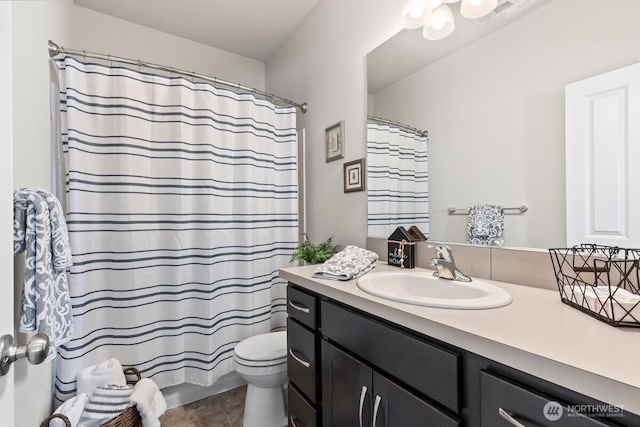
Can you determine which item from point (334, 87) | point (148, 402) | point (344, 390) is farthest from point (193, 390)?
point (334, 87)

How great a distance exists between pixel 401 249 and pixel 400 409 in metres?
0.73

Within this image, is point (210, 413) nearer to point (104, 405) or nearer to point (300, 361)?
point (104, 405)

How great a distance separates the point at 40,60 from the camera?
127cm

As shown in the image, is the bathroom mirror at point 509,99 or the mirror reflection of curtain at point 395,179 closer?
the bathroom mirror at point 509,99

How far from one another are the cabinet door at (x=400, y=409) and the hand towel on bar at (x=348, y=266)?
0.42 metres

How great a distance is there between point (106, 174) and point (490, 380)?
1892 millimetres

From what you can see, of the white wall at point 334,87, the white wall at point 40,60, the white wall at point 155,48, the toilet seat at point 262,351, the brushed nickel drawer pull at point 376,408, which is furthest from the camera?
the white wall at point 155,48

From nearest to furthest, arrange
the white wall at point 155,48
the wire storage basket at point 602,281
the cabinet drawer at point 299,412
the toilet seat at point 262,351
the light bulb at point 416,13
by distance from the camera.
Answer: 1. the wire storage basket at point 602,281
2. the cabinet drawer at point 299,412
3. the light bulb at point 416,13
4. the toilet seat at point 262,351
5. the white wall at point 155,48

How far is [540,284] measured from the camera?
98 centimetres

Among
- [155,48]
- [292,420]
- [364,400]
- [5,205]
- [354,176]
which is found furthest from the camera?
[155,48]

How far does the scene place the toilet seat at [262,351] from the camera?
1514 mm

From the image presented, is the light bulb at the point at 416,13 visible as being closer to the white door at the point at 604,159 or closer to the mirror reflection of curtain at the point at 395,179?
the mirror reflection of curtain at the point at 395,179

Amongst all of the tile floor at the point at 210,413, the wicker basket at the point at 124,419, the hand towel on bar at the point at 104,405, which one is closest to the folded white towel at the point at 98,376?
the hand towel on bar at the point at 104,405

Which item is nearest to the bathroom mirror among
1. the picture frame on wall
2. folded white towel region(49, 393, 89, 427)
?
the picture frame on wall
